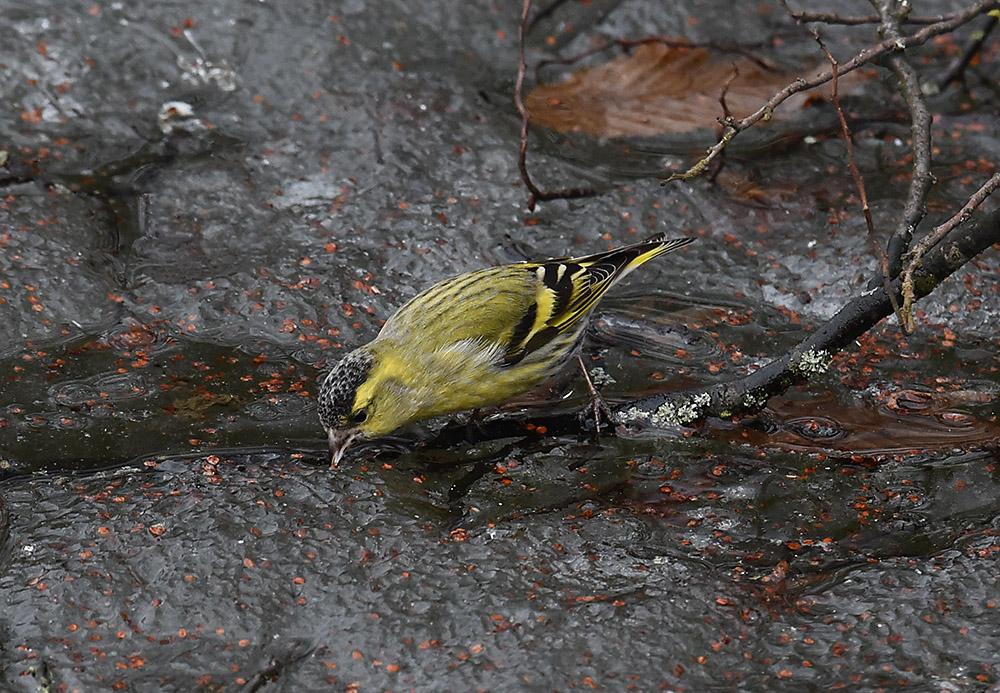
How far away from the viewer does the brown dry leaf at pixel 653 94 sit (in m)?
6.01

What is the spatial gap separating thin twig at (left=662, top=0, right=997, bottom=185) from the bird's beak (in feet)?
4.79

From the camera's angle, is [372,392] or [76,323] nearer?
[372,392]

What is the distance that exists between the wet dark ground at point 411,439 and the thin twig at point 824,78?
1.13 m

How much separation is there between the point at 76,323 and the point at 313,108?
1851 mm

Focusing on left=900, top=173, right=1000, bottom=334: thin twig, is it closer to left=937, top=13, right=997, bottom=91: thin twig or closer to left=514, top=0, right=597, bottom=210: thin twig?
left=514, top=0, right=597, bottom=210: thin twig

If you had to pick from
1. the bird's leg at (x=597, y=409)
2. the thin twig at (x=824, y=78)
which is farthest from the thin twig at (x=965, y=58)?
the bird's leg at (x=597, y=409)

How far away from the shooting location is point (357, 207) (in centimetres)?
539

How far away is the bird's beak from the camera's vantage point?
4098mm

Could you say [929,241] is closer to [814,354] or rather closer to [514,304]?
[814,354]

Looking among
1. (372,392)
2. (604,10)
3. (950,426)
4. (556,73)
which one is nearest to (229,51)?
(556,73)

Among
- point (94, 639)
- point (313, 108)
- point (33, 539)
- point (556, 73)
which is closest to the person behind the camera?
point (94, 639)

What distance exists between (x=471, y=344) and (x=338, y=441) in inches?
28.7

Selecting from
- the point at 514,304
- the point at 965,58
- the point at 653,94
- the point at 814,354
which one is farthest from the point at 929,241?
the point at 965,58

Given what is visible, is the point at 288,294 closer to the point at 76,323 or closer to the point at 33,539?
the point at 76,323
